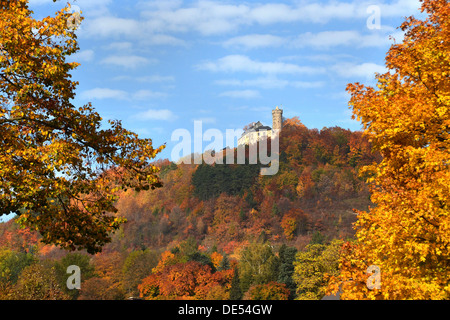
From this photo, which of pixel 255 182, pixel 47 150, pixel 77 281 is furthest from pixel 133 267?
pixel 47 150

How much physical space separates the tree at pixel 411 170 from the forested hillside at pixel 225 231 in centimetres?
6651

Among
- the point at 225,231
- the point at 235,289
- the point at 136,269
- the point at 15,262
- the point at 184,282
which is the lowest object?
the point at 235,289

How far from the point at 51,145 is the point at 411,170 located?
39.1 ft

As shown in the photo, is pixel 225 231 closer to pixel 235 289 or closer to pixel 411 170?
pixel 235 289

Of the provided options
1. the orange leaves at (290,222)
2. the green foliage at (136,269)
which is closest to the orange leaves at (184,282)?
the green foliage at (136,269)

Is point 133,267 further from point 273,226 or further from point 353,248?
point 353,248

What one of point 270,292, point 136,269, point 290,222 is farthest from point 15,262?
point 290,222

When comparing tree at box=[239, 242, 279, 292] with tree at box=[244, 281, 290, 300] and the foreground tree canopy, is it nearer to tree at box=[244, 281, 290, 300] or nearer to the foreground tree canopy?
tree at box=[244, 281, 290, 300]

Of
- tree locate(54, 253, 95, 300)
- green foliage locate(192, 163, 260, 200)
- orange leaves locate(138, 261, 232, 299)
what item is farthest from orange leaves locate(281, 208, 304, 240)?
tree locate(54, 253, 95, 300)

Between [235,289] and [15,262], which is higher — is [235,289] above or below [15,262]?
below

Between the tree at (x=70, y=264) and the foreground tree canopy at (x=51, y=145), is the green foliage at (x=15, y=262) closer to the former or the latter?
the tree at (x=70, y=264)

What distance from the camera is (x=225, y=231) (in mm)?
163750

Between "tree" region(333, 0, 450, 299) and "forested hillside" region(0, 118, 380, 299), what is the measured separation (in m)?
66.5

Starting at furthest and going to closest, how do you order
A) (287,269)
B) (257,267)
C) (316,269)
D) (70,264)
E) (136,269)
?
(136,269), (70,264), (257,267), (287,269), (316,269)
